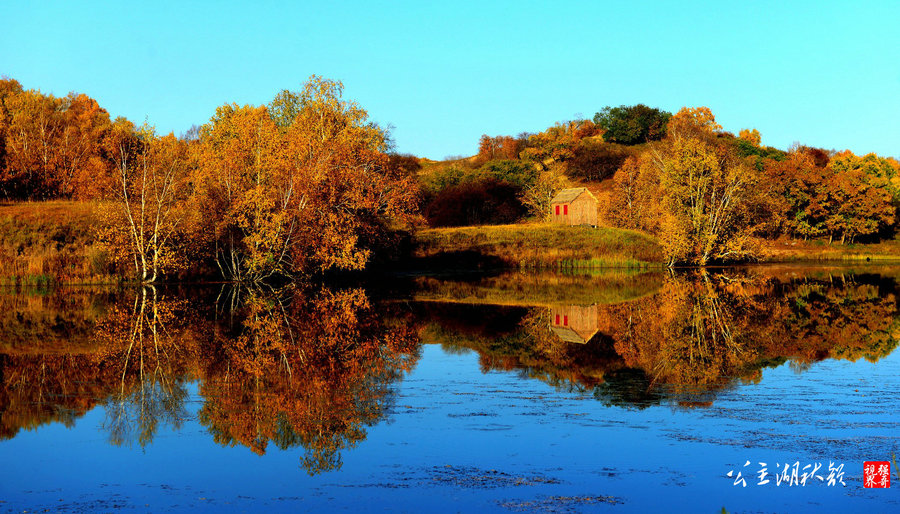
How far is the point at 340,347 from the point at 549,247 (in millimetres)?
47592

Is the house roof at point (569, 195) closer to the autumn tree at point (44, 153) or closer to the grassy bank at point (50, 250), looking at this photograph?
the autumn tree at point (44, 153)

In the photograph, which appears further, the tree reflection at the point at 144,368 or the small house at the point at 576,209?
the small house at the point at 576,209

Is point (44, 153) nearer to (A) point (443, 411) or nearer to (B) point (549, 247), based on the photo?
(B) point (549, 247)

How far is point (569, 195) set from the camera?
83.7 m

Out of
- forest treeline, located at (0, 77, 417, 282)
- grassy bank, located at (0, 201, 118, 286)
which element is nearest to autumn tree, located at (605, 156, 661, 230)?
forest treeline, located at (0, 77, 417, 282)

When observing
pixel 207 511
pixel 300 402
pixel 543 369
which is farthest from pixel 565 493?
pixel 543 369

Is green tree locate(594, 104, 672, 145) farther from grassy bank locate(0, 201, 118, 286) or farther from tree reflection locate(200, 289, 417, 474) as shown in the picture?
tree reflection locate(200, 289, 417, 474)

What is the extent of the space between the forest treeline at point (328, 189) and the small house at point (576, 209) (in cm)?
171

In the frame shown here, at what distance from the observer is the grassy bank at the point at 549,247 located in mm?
63812

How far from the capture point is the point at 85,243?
42562 mm

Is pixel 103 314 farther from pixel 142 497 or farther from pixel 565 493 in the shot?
pixel 565 493

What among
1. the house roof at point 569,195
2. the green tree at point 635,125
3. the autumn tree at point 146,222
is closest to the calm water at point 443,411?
the autumn tree at point 146,222

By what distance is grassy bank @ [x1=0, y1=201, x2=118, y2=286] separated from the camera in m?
39.4

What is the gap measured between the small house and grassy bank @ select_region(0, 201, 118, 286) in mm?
49306
